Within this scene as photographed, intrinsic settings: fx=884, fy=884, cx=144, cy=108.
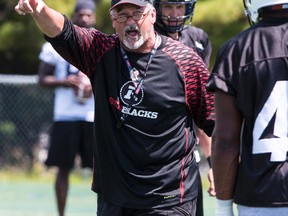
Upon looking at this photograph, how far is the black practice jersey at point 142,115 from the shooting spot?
17.0 feet

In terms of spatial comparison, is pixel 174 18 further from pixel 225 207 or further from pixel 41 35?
pixel 41 35

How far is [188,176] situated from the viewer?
5.38 meters

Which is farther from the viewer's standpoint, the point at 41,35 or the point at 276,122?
the point at 41,35

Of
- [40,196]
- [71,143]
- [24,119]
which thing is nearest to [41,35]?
[24,119]

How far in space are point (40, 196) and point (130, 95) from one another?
24.5 ft

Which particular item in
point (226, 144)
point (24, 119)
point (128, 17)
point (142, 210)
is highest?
point (128, 17)

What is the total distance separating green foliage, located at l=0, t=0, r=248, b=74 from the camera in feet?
54.0

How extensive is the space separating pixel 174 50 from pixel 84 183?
9.17 metres

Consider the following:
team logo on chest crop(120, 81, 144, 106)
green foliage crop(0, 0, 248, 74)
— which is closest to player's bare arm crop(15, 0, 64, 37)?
team logo on chest crop(120, 81, 144, 106)

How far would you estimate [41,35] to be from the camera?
17.2m

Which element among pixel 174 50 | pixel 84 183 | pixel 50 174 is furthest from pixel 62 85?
pixel 50 174

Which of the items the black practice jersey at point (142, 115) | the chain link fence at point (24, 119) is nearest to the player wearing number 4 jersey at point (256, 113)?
the black practice jersey at point (142, 115)

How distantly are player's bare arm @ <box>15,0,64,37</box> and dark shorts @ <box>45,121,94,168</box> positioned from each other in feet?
14.0

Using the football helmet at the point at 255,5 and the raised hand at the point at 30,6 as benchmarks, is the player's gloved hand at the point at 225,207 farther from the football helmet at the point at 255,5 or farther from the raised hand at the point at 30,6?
the raised hand at the point at 30,6
